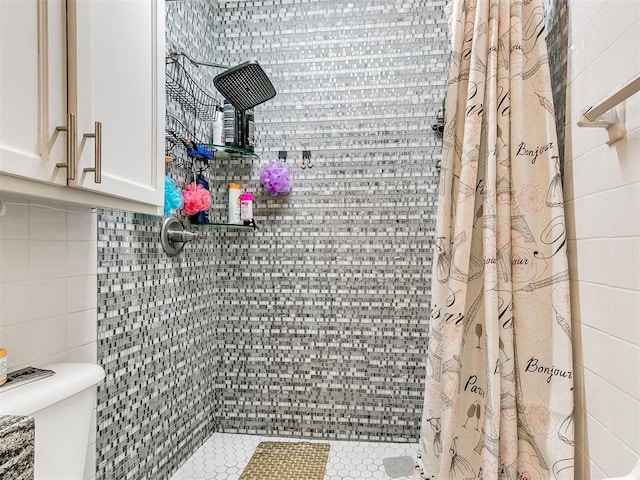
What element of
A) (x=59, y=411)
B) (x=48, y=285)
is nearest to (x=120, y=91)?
(x=48, y=285)

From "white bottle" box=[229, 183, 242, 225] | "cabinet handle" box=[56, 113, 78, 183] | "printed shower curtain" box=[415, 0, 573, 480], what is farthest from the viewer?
"white bottle" box=[229, 183, 242, 225]

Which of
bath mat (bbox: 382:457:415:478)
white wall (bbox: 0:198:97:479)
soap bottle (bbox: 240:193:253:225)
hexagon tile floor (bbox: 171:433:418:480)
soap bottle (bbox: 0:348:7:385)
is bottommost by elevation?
bath mat (bbox: 382:457:415:478)

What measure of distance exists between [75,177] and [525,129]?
1.20 meters

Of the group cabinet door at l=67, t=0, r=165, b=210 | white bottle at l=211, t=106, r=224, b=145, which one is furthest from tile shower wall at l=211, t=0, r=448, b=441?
cabinet door at l=67, t=0, r=165, b=210

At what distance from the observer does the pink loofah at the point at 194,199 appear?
180 centimetres

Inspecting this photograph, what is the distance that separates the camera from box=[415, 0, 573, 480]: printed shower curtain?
1.16m

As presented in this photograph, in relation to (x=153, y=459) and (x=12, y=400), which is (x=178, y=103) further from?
(x=153, y=459)

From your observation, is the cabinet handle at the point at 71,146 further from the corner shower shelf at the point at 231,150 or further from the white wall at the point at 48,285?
the corner shower shelf at the point at 231,150

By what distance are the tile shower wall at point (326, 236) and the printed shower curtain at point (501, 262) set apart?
0.77 metres

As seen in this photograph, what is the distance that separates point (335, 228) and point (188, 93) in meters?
0.94

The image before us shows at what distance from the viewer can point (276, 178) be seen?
6.81 ft

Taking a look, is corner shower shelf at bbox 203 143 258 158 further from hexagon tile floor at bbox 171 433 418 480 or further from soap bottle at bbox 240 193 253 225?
hexagon tile floor at bbox 171 433 418 480

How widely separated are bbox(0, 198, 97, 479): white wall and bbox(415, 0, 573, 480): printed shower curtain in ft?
3.60

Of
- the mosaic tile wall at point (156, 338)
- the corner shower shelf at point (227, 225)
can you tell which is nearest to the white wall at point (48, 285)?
the mosaic tile wall at point (156, 338)
